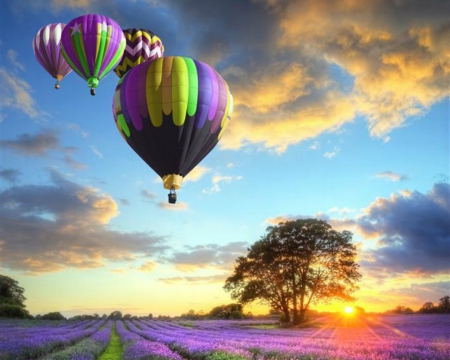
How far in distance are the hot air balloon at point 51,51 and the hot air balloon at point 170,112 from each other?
24.6 feet

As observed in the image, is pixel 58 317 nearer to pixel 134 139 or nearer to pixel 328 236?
pixel 328 236

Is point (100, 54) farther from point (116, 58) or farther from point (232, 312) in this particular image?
point (232, 312)

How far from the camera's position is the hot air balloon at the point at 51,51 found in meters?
23.5

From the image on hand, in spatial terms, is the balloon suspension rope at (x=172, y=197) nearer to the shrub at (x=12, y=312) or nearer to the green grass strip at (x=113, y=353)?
the green grass strip at (x=113, y=353)

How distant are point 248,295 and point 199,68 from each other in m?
28.5

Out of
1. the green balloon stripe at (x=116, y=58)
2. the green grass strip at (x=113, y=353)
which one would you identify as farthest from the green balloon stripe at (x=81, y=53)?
the green grass strip at (x=113, y=353)

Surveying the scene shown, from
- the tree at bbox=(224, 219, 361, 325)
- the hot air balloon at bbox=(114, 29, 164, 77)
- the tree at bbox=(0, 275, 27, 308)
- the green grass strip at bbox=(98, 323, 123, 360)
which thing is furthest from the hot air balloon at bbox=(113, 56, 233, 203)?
the tree at bbox=(0, 275, 27, 308)

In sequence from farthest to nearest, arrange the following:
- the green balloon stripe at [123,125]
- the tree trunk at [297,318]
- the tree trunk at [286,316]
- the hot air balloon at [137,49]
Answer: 1. the tree trunk at [286,316]
2. the tree trunk at [297,318]
3. the hot air balloon at [137,49]
4. the green balloon stripe at [123,125]

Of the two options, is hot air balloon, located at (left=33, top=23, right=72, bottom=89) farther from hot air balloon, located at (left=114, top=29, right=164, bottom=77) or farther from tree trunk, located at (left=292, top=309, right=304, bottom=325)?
tree trunk, located at (left=292, top=309, right=304, bottom=325)

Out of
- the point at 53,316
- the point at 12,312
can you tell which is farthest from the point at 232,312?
the point at 53,316

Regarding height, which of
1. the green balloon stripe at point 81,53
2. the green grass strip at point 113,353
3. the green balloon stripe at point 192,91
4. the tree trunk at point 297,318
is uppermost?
the green balloon stripe at point 81,53

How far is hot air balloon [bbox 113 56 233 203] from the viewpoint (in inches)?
683

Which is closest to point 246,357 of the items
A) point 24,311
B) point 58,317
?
point 24,311

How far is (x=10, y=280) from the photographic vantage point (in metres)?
85.5
